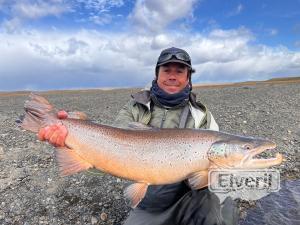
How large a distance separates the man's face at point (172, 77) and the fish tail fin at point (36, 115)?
1543 mm

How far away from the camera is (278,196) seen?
714 centimetres

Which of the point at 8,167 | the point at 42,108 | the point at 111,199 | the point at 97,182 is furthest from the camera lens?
the point at 8,167

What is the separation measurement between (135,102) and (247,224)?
2.69m

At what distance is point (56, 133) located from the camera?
4504 mm

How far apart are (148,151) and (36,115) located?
4.52 feet

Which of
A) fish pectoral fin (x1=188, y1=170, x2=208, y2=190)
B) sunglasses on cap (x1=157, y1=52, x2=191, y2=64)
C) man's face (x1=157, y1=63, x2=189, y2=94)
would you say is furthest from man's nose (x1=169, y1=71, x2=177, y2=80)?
fish pectoral fin (x1=188, y1=170, x2=208, y2=190)

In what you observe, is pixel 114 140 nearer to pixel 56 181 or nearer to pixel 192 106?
pixel 192 106

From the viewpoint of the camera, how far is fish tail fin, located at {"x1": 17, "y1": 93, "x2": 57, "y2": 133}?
4582 millimetres

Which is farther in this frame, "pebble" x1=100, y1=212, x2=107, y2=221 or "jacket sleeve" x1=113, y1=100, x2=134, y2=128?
"pebble" x1=100, y1=212, x2=107, y2=221

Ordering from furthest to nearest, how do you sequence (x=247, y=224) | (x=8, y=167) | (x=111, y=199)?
(x=8, y=167) → (x=111, y=199) → (x=247, y=224)

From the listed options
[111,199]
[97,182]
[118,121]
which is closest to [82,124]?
[118,121]

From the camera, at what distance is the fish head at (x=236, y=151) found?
429 centimetres

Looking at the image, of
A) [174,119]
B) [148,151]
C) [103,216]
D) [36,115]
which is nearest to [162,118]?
[174,119]

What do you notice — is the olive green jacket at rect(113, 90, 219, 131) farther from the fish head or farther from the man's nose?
the fish head
